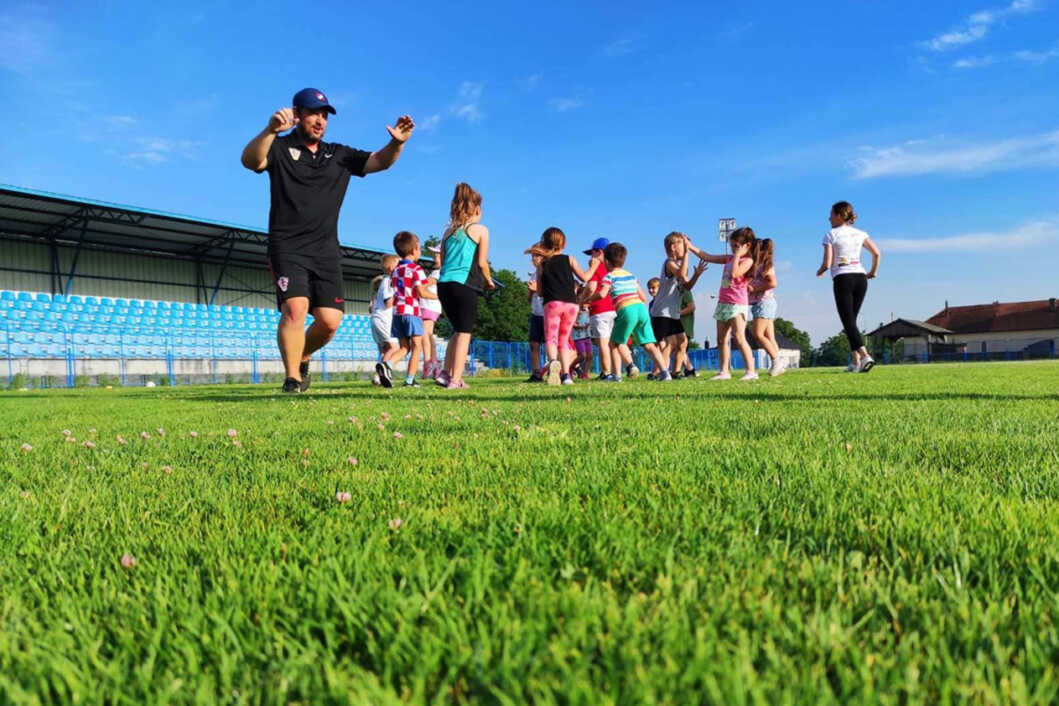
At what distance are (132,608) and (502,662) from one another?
0.73 metres

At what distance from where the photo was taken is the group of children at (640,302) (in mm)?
9773

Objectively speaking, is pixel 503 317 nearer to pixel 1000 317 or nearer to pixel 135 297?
pixel 135 297

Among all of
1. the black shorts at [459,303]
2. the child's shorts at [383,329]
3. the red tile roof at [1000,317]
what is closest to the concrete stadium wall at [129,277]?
the child's shorts at [383,329]

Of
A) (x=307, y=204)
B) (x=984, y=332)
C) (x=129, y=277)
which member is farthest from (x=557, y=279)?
(x=984, y=332)

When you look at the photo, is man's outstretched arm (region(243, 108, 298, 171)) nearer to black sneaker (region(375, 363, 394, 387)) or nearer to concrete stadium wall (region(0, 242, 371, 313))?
black sneaker (region(375, 363, 394, 387))

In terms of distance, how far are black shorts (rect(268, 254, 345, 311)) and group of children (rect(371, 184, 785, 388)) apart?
2211 mm

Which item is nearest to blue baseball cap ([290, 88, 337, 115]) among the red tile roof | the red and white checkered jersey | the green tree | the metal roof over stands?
the red and white checkered jersey

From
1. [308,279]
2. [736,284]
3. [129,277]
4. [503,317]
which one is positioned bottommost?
[308,279]

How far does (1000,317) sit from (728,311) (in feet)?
332

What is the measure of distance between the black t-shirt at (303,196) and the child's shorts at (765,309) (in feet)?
23.2

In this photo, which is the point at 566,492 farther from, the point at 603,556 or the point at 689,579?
the point at 689,579

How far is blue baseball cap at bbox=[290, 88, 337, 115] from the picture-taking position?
6227mm

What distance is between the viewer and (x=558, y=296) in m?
9.70

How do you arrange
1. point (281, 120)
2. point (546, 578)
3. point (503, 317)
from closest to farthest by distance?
point (546, 578) < point (281, 120) < point (503, 317)
